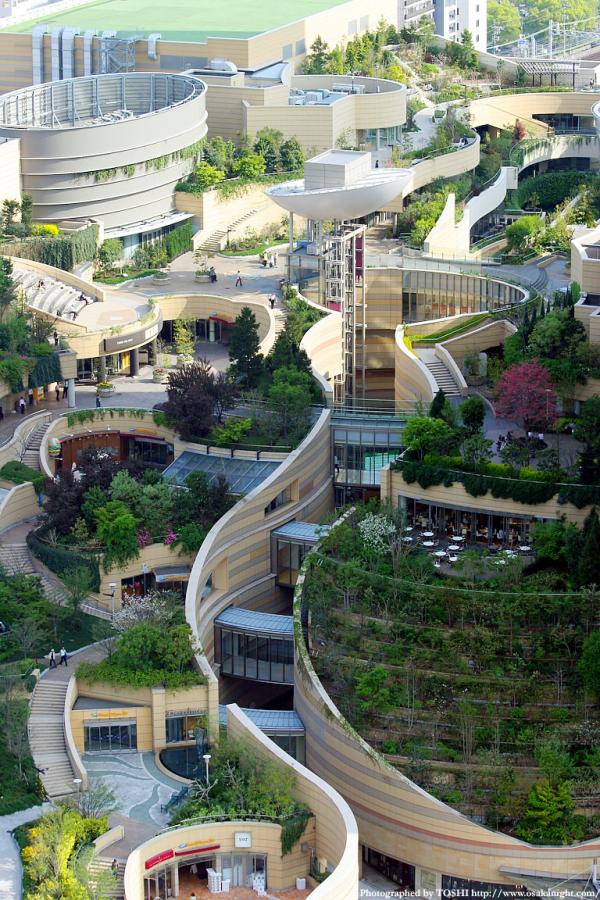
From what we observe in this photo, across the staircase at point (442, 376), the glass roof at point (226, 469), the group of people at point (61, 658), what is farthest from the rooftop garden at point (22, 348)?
the group of people at point (61, 658)

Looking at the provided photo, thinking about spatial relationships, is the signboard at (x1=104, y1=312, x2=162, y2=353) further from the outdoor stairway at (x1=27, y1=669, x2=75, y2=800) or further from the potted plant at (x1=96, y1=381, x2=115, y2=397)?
the outdoor stairway at (x1=27, y1=669, x2=75, y2=800)

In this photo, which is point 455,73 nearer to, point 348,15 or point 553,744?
point 348,15

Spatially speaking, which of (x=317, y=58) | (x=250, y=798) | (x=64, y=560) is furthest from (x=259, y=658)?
(x=317, y=58)

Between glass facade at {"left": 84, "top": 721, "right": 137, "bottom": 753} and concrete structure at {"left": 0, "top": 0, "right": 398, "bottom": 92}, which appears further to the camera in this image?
concrete structure at {"left": 0, "top": 0, "right": 398, "bottom": 92}

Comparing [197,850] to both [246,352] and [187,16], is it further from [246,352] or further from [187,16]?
[187,16]

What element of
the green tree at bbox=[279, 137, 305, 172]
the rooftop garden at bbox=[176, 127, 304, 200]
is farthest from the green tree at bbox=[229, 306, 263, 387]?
the green tree at bbox=[279, 137, 305, 172]

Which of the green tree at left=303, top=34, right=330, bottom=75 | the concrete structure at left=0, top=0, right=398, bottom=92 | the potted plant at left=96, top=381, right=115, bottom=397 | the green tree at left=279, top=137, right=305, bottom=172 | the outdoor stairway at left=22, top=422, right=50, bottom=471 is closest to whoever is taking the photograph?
the outdoor stairway at left=22, top=422, right=50, bottom=471

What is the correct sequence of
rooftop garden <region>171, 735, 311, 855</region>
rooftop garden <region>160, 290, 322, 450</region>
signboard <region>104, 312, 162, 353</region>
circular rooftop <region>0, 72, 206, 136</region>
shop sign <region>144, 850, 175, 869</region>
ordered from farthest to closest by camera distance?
circular rooftop <region>0, 72, 206, 136</region>
signboard <region>104, 312, 162, 353</region>
rooftop garden <region>160, 290, 322, 450</region>
rooftop garden <region>171, 735, 311, 855</region>
shop sign <region>144, 850, 175, 869</region>
